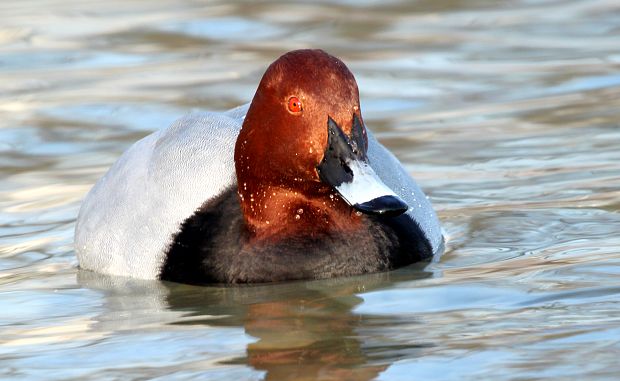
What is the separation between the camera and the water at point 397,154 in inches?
187

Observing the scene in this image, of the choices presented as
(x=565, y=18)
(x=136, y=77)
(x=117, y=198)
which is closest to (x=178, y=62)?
(x=136, y=77)

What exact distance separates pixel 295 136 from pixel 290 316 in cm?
83

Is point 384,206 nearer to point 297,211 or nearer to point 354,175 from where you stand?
point 354,175

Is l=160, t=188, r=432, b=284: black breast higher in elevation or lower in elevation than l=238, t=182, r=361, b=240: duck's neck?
lower

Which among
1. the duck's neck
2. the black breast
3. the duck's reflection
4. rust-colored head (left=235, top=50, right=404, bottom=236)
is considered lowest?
the duck's reflection

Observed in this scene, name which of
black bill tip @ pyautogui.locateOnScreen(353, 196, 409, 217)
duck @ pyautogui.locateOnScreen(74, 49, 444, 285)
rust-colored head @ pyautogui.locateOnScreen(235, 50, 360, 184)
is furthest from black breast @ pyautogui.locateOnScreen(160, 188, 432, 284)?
black bill tip @ pyautogui.locateOnScreen(353, 196, 409, 217)

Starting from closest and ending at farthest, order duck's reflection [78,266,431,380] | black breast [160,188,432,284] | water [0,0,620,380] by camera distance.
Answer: duck's reflection [78,266,431,380], water [0,0,620,380], black breast [160,188,432,284]

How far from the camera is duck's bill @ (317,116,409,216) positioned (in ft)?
18.3

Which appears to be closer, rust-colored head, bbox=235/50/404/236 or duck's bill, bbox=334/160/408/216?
duck's bill, bbox=334/160/408/216

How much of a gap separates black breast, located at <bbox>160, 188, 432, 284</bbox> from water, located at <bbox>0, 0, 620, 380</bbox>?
0.07 metres

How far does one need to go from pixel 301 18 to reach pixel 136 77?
2.39 meters

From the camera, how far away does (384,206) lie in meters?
5.55

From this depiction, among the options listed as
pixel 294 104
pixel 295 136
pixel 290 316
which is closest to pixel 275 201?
pixel 295 136

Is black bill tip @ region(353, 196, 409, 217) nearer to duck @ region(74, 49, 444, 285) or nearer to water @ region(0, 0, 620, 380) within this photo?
duck @ region(74, 49, 444, 285)
